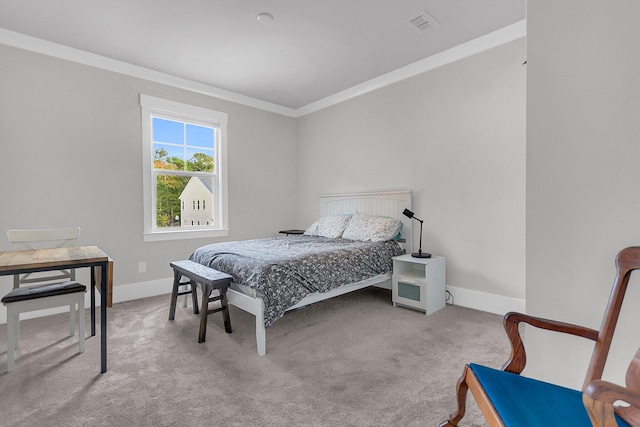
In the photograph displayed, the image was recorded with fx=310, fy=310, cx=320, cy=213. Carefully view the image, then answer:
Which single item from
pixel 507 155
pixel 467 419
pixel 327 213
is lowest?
pixel 467 419

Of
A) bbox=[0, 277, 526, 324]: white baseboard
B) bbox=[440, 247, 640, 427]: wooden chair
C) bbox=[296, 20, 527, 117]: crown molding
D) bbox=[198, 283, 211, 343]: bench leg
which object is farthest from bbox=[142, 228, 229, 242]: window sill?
bbox=[440, 247, 640, 427]: wooden chair

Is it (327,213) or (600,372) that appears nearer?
(600,372)

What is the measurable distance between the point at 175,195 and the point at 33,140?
143 centimetres

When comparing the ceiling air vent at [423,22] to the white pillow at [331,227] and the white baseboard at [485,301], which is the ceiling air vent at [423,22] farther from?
the white baseboard at [485,301]

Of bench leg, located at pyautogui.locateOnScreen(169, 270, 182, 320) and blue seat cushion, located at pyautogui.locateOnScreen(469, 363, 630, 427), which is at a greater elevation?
blue seat cushion, located at pyautogui.locateOnScreen(469, 363, 630, 427)

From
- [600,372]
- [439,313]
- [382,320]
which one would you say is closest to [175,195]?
[382,320]

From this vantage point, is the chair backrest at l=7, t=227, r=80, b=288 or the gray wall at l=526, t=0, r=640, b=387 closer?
the gray wall at l=526, t=0, r=640, b=387

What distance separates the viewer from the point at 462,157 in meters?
3.25

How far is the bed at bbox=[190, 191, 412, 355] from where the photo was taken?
2309 millimetres

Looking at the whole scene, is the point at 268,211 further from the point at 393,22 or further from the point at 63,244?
the point at 393,22

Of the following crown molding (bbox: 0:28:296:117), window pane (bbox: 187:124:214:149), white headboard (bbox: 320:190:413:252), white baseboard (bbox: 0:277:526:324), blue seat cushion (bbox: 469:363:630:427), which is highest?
crown molding (bbox: 0:28:296:117)

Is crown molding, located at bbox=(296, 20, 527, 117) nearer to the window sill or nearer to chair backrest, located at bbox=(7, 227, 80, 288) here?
the window sill

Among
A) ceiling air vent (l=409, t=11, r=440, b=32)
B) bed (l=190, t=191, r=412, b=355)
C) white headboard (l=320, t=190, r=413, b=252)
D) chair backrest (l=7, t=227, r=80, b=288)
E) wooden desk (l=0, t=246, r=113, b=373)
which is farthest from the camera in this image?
white headboard (l=320, t=190, r=413, b=252)

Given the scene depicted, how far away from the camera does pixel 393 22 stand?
9.04 ft
